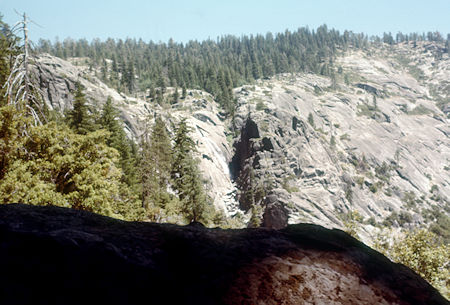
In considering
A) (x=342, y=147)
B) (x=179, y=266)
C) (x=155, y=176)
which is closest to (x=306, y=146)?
(x=342, y=147)

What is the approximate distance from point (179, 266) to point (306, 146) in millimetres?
82030

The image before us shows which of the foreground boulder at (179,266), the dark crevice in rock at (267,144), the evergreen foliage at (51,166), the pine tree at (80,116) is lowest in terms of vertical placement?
the foreground boulder at (179,266)

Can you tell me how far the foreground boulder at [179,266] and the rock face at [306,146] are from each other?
135ft

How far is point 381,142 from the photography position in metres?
110

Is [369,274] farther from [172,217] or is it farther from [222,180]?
[222,180]

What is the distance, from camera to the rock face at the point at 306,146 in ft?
214

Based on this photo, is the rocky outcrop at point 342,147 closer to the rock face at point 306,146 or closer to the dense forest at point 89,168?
the rock face at point 306,146

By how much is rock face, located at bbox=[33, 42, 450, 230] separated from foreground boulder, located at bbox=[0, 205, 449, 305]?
41008 millimetres

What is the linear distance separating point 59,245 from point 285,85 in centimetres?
13323

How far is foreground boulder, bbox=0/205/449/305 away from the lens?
3482 mm

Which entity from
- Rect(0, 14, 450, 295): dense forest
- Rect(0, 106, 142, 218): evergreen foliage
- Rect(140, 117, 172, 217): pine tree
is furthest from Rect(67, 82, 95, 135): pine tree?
Rect(0, 106, 142, 218): evergreen foliage

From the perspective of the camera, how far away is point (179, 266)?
468 cm

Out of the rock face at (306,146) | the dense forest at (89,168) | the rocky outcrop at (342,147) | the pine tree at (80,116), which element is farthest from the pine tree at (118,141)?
the rocky outcrop at (342,147)

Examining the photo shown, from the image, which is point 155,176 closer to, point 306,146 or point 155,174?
point 155,174
